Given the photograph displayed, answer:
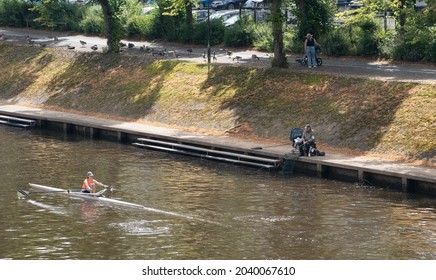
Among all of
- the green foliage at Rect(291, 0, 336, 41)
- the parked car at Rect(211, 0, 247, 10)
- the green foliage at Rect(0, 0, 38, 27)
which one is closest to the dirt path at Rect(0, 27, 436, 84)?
the green foliage at Rect(0, 0, 38, 27)

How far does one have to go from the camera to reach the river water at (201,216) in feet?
133

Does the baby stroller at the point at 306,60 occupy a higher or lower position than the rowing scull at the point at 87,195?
higher

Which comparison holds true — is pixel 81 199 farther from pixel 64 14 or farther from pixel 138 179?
pixel 64 14

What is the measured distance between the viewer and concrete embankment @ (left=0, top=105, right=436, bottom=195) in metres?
51.1

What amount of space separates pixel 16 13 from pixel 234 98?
43510 millimetres

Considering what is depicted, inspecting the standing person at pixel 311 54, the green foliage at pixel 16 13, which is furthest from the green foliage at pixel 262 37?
the green foliage at pixel 16 13

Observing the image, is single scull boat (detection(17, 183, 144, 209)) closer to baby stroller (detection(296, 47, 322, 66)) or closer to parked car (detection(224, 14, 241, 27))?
baby stroller (detection(296, 47, 322, 66))

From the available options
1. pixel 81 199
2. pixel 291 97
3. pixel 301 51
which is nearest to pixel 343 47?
pixel 301 51

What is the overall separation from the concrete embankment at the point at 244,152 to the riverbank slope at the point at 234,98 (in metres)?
1.86

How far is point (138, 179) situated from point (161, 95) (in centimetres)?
1791

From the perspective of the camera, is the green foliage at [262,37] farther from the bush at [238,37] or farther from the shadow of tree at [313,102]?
the shadow of tree at [313,102]

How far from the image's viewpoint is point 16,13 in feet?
340

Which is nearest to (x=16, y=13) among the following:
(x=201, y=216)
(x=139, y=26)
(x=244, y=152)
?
(x=139, y=26)

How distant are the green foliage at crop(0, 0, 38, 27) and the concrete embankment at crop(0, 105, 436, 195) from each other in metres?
30.1
